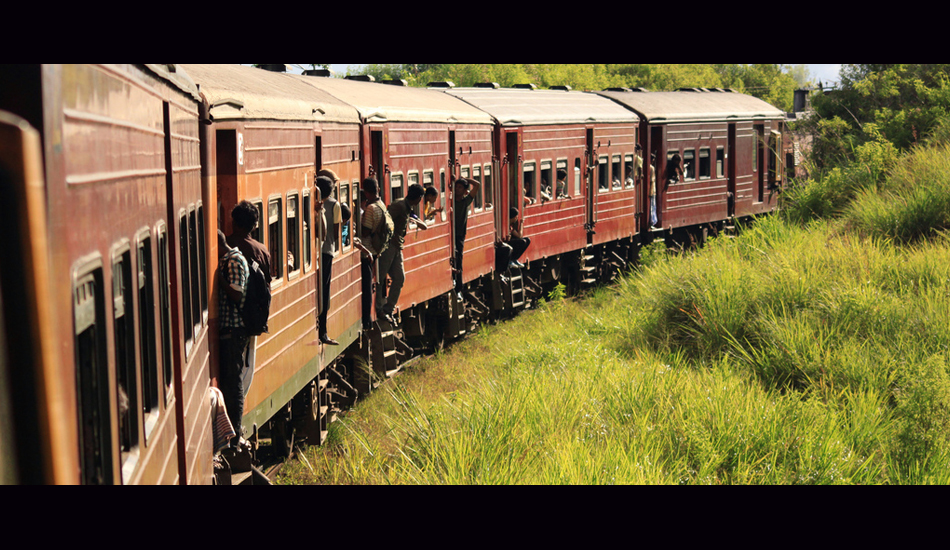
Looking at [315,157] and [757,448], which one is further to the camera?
[315,157]

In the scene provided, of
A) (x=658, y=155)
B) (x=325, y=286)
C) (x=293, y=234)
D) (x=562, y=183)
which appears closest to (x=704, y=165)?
(x=658, y=155)

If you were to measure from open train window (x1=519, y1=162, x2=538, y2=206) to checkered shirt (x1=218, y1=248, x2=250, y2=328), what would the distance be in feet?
37.8

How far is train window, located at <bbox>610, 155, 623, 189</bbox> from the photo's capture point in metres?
21.1

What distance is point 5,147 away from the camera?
2105 millimetres

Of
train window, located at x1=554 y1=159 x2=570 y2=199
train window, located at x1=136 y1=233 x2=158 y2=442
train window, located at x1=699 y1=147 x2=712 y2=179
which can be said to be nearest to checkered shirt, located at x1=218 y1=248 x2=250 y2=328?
train window, located at x1=136 y1=233 x2=158 y2=442

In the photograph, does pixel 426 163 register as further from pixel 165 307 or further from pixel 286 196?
pixel 165 307

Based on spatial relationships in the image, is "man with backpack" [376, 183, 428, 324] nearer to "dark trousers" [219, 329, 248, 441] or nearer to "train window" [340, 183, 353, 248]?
"train window" [340, 183, 353, 248]

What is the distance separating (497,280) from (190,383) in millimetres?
12492

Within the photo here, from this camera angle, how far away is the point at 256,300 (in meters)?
6.56

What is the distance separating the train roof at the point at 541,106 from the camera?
17.3 meters

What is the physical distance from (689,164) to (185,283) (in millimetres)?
19480

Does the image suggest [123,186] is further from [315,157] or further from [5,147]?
[315,157]

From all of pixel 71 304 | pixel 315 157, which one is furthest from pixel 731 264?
pixel 71 304

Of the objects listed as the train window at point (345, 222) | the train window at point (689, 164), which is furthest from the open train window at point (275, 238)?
the train window at point (689, 164)
